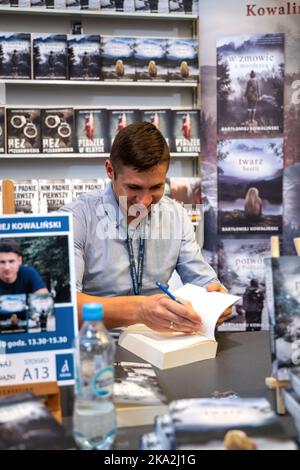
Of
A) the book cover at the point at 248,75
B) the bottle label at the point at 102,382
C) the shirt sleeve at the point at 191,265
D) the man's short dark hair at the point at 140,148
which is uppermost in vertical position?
the book cover at the point at 248,75

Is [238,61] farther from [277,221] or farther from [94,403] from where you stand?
[94,403]

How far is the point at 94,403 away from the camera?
906 millimetres

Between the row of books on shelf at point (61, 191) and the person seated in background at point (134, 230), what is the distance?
51.2 inches

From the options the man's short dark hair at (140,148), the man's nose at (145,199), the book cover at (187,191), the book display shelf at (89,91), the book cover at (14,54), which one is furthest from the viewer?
the book cover at (187,191)

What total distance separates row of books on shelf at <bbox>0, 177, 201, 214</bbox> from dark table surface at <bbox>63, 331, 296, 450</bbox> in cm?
195

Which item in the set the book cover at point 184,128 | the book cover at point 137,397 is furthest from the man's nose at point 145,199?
the book cover at point 184,128

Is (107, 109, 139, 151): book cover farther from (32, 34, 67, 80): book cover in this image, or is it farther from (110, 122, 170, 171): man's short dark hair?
(110, 122, 170, 171): man's short dark hair

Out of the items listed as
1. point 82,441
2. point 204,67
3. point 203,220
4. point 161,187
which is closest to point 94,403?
point 82,441

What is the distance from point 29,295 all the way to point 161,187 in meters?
0.93

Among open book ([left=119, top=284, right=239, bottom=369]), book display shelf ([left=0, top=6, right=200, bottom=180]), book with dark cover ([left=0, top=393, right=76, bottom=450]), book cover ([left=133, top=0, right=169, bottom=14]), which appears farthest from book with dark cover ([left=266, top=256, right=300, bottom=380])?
book cover ([left=133, top=0, right=169, bottom=14])

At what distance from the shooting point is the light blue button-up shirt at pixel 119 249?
6.47 feet

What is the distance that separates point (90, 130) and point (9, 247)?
243cm

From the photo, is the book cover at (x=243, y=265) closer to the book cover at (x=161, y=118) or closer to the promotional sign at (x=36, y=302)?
the book cover at (x=161, y=118)

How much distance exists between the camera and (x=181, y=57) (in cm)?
346
